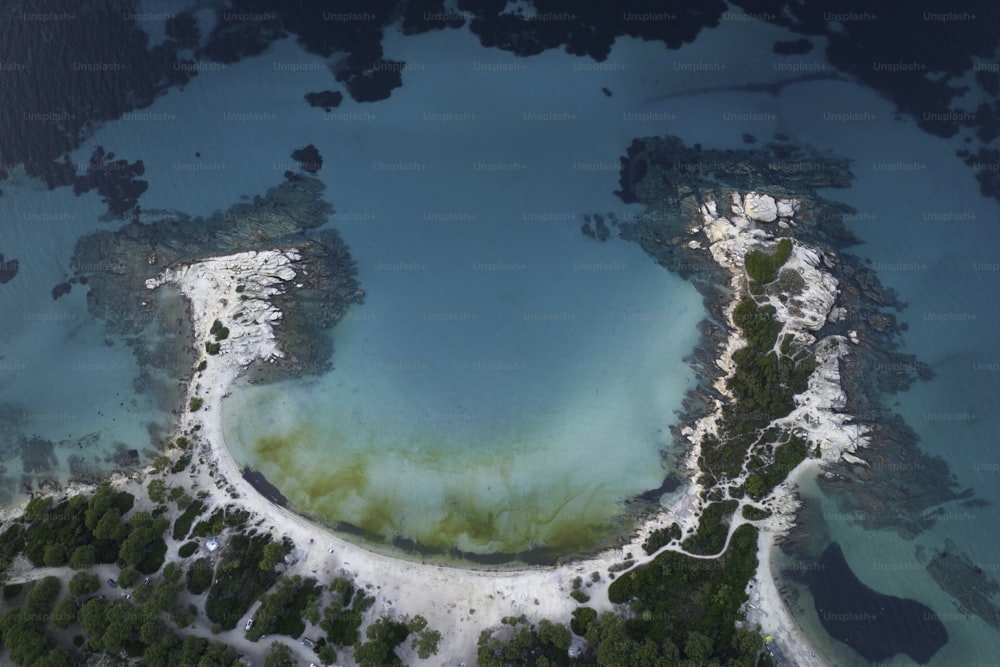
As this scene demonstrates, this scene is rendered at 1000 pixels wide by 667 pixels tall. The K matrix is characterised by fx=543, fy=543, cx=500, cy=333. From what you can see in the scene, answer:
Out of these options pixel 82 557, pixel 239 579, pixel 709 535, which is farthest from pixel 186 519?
pixel 709 535

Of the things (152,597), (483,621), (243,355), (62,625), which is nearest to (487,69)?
(243,355)

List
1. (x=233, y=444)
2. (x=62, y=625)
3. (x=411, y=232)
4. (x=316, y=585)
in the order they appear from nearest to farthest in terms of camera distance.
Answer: (x=62, y=625) < (x=316, y=585) < (x=233, y=444) < (x=411, y=232)

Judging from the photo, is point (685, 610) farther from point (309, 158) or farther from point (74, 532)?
point (309, 158)

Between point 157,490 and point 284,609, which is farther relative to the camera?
point 157,490

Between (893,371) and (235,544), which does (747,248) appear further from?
(235,544)

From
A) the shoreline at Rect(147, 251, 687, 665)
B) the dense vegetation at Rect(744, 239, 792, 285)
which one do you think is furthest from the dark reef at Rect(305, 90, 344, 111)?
the dense vegetation at Rect(744, 239, 792, 285)

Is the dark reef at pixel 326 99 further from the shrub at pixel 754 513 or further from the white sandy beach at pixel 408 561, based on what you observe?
the shrub at pixel 754 513
